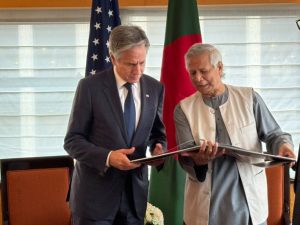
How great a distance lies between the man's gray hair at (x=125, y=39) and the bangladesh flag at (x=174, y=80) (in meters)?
1.40

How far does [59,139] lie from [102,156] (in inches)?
70.3

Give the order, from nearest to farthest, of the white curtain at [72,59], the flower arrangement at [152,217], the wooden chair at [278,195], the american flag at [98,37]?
the flower arrangement at [152,217] → the wooden chair at [278,195] → the american flag at [98,37] → the white curtain at [72,59]

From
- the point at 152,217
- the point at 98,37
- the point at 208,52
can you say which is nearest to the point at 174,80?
the point at 98,37

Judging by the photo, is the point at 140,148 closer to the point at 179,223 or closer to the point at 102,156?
the point at 102,156

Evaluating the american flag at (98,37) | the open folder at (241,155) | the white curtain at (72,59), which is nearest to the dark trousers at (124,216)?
the open folder at (241,155)

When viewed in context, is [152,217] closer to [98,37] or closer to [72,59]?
[98,37]

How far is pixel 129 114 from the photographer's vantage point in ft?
6.31

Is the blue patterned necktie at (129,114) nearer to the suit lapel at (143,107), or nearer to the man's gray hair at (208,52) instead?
the suit lapel at (143,107)

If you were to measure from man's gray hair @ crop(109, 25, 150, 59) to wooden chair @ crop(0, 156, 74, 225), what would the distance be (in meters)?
1.27

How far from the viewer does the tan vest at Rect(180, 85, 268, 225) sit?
193 cm

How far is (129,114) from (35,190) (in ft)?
4.08

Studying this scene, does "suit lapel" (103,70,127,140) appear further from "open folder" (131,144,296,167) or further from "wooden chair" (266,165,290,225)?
"wooden chair" (266,165,290,225)

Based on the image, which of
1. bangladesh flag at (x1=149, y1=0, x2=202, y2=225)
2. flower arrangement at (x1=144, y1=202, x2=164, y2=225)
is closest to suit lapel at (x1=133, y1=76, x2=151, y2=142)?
flower arrangement at (x1=144, y1=202, x2=164, y2=225)

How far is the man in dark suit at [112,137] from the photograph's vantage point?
184 centimetres
